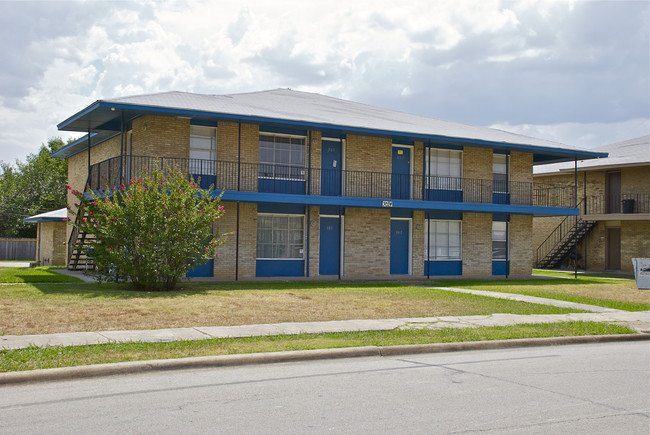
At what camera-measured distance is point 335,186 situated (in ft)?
80.0

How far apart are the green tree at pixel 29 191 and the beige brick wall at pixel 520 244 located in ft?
141

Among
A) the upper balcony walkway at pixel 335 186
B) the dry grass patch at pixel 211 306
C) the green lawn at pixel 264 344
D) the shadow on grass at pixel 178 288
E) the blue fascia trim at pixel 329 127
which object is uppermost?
the blue fascia trim at pixel 329 127

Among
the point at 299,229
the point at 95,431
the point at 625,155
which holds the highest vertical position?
the point at 625,155

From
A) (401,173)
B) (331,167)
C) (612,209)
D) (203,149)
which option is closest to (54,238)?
(203,149)

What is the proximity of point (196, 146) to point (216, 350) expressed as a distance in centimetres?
1405

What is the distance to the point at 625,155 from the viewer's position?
3547 cm

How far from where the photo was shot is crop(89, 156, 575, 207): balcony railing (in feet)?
72.3

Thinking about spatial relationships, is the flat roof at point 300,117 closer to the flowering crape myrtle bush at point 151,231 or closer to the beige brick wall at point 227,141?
the beige brick wall at point 227,141

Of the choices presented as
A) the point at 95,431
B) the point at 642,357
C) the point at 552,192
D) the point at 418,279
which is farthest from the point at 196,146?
the point at 552,192

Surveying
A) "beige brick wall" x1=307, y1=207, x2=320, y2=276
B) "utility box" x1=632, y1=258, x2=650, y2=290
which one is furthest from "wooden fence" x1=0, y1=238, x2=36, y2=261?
"utility box" x1=632, y1=258, x2=650, y2=290

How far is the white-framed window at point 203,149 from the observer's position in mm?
22203

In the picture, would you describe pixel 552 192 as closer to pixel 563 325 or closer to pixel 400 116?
pixel 400 116

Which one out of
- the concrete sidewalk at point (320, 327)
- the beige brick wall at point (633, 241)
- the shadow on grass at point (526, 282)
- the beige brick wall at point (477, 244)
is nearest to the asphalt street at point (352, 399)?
the concrete sidewalk at point (320, 327)

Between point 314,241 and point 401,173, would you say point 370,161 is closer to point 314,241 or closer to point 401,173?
point 401,173
